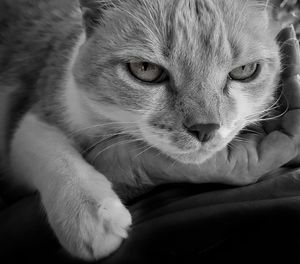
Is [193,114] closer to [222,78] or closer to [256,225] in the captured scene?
[222,78]

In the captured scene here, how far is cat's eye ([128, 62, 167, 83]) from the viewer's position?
1196 mm

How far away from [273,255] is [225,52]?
1.99 ft

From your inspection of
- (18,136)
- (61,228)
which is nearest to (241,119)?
(61,228)

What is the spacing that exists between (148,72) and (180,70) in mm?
99

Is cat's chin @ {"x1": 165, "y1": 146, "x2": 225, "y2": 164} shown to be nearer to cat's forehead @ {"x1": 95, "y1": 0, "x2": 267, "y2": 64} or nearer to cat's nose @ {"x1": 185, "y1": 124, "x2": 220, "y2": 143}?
cat's nose @ {"x1": 185, "y1": 124, "x2": 220, "y2": 143}

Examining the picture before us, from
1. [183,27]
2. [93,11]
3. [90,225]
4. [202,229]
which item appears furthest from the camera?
[93,11]

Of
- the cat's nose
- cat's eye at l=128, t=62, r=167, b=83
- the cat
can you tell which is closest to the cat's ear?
the cat

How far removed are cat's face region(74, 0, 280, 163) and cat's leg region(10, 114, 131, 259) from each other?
192 millimetres

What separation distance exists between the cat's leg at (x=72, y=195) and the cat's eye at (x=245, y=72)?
0.51 meters

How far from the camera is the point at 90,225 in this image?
109 centimetres

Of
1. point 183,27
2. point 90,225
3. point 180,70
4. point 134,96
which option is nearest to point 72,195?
point 90,225

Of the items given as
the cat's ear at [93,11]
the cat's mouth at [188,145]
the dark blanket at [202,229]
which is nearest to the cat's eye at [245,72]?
the cat's mouth at [188,145]

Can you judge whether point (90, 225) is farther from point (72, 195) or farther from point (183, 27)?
point (183, 27)

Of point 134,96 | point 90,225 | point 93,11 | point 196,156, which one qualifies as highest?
point 93,11
